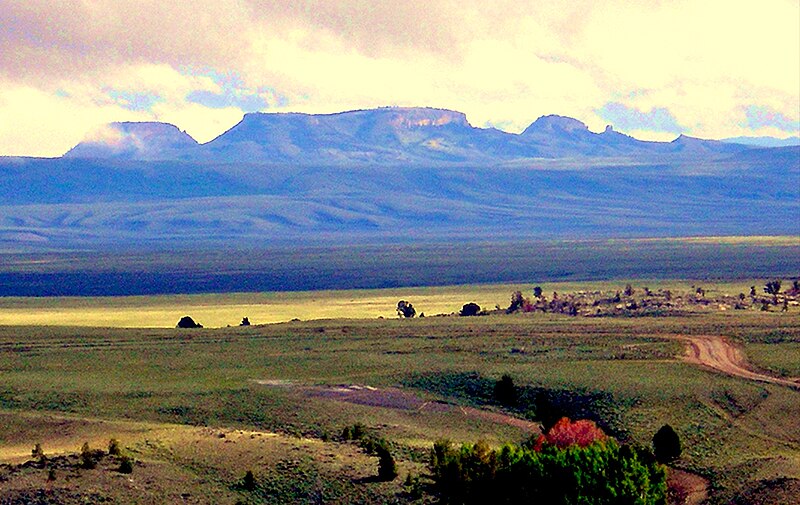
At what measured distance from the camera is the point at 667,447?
37.7 metres

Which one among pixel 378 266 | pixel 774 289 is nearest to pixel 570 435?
pixel 774 289

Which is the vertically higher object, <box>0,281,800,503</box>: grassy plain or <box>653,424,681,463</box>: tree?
<box>0,281,800,503</box>: grassy plain

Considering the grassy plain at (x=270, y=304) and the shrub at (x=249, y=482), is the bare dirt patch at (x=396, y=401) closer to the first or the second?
the shrub at (x=249, y=482)

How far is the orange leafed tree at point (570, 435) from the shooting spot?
36625 millimetres

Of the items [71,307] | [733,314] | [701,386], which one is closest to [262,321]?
[71,307]

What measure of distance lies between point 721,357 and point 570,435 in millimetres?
18707

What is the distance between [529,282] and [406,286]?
484 inches

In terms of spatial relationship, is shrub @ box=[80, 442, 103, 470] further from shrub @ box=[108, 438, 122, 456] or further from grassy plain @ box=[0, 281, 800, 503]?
grassy plain @ box=[0, 281, 800, 503]

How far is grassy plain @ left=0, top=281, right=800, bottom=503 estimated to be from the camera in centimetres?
3422

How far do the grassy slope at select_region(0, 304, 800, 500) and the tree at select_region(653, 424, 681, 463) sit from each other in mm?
477

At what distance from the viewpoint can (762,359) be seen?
5297 centimetres

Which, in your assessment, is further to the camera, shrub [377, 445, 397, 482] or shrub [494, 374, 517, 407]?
shrub [494, 374, 517, 407]

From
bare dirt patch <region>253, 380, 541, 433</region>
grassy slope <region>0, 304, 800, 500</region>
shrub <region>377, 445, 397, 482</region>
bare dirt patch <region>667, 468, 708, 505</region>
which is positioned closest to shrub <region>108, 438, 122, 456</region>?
grassy slope <region>0, 304, 800, 500</region>

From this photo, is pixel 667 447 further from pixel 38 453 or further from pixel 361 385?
pixel 38 453
